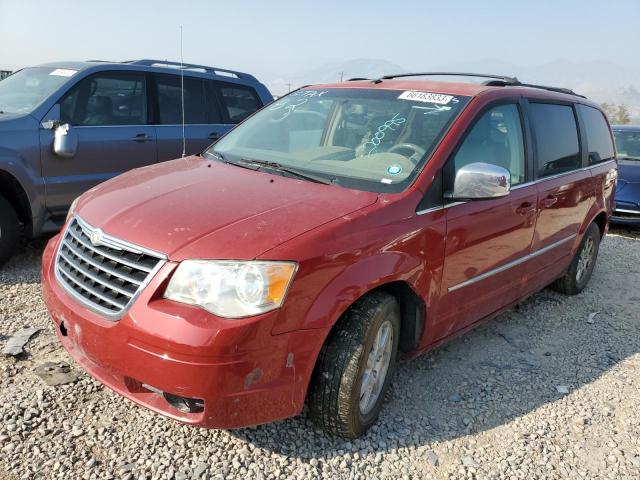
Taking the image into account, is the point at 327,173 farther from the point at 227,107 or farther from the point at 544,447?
the point at 227,107

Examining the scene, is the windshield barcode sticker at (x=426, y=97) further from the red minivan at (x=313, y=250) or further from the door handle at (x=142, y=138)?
the door handle at (x=142, y=138)

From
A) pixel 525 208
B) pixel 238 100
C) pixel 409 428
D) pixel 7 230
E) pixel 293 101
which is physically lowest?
pixel 409 428

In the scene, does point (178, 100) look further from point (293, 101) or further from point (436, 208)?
point (436, 208)

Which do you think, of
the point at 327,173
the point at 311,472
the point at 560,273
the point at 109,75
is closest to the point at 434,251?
the point at 327,173

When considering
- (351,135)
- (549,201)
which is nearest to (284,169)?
(351,135)

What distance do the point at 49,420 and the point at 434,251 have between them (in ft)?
6.83

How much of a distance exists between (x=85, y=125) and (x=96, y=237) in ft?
9.80

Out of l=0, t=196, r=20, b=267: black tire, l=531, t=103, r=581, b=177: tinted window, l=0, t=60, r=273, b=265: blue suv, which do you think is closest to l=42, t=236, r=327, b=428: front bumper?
l=531, t=103, r=581, b=177: tinted window

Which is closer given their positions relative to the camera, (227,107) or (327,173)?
(327,173)

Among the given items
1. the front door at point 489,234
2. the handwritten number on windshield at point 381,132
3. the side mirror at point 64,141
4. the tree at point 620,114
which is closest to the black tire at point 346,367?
the front door at point 489,234

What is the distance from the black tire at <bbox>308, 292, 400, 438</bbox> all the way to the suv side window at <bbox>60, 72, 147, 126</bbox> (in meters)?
3.69

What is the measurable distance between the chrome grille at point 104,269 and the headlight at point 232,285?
14cm

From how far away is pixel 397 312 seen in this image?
109 inches

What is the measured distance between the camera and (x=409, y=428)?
287 centimetres
